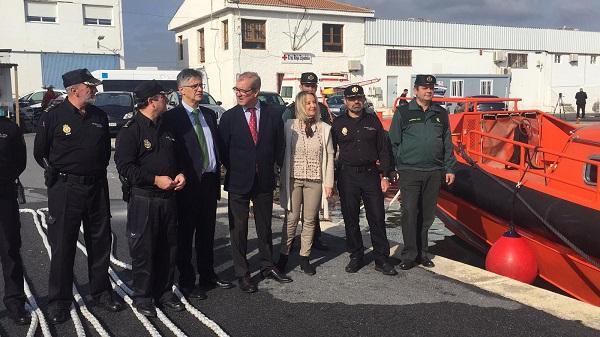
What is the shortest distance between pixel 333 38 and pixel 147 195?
32.7m

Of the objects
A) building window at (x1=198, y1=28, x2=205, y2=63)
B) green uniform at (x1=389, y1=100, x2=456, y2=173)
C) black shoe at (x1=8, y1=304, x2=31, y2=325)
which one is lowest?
black shoe at (x1=8, y1=304, x2=31, y2=325)

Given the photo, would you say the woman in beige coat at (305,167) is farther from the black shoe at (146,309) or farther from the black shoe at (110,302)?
the black shoe at (110,302)

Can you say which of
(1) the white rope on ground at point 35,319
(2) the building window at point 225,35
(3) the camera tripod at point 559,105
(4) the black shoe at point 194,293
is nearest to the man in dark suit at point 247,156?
(4) the black shoe at point 194,293

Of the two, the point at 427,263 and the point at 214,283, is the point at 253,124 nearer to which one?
the point at 214,283

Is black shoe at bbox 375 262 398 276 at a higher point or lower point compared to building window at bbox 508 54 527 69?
lower

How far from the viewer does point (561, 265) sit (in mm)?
5941

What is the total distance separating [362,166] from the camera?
5.50m

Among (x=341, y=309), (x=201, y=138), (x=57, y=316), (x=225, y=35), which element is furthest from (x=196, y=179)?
(x=225, y=35)

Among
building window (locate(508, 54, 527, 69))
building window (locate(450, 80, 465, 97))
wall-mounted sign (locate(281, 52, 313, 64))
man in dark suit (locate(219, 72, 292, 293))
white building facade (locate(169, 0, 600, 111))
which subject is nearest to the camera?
man in dark suit (locate(219, 72, 292, 293))

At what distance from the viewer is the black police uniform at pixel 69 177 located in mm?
4270

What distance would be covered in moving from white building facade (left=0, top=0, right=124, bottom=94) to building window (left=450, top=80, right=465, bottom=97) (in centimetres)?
2043

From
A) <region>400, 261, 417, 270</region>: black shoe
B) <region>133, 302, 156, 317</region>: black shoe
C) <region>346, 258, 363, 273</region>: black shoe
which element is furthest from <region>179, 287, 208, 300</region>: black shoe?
<region>400, 261, 417, 270</region>: black shoe

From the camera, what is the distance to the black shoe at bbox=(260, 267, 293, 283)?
17.4ft

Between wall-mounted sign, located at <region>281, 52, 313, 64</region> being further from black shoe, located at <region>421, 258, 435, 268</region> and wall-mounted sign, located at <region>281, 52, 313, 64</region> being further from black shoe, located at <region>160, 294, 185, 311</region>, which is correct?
black shoe, located at <region>160, 294, 185, 311</region>
